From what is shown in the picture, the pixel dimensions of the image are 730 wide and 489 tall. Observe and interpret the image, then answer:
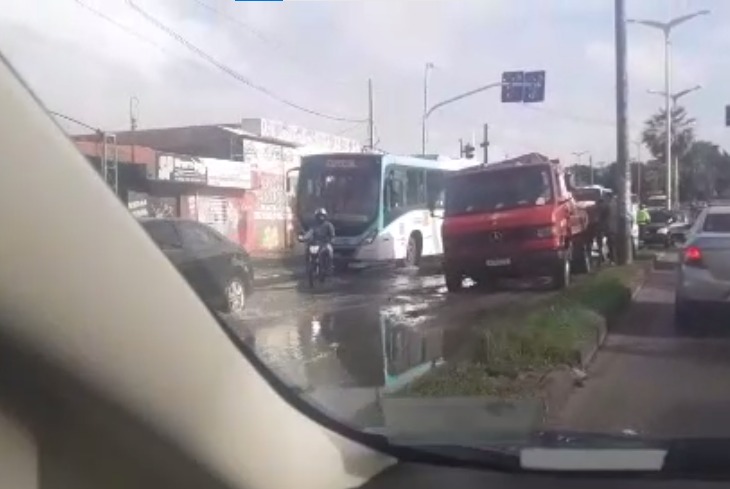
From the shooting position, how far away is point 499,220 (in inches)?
159

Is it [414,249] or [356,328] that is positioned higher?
[414,249]

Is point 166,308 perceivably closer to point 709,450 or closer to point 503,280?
point 709,450

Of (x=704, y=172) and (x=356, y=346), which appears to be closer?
(x=356, y=346)

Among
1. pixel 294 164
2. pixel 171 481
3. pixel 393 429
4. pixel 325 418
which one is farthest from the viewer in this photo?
pixel 294 164

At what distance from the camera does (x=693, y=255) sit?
432cm

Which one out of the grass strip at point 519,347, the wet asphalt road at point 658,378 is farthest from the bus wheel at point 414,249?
the wet asphalt road at point 658,378

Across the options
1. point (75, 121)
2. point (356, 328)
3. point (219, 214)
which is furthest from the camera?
point (356, 328)

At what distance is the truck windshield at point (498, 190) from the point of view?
3.90 meters

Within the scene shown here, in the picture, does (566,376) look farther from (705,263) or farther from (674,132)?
(674,132)

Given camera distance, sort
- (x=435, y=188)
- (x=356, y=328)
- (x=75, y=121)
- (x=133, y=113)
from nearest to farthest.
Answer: (x=75, y=121), (x=133, y=113), (x=356, y=328), (x=435, y=188)

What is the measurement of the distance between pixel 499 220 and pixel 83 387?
207cm

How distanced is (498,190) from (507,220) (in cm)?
15

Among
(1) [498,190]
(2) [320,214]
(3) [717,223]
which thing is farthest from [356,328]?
(3) [717,223]

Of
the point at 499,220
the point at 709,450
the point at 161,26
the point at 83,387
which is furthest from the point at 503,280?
the point at 83,387
